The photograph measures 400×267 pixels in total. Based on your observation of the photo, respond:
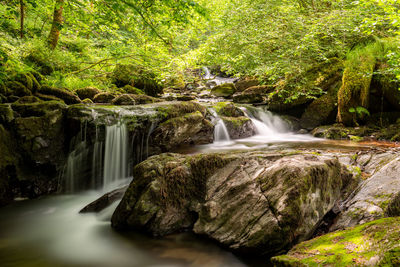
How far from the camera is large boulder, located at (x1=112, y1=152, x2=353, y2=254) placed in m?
2.98

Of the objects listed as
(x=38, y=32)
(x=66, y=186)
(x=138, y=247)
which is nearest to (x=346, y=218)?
(x=138, y=247)

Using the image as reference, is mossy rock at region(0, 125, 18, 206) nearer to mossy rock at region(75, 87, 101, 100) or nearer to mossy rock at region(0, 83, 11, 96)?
mossy rock at region(0, 83, 11, 96)

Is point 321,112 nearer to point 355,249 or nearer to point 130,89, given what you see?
point 130,89

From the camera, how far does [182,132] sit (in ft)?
23.1

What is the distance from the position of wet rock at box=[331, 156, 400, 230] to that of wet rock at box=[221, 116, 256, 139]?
5700mm

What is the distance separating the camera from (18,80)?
6.53 meters

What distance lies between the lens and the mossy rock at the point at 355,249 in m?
1.76

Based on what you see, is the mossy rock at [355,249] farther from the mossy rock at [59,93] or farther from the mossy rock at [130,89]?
the mossy rock at [130,89]

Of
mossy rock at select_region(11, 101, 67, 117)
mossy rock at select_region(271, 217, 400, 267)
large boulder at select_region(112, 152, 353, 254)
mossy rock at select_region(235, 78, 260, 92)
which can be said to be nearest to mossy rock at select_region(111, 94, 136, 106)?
mossy rock at select_region(11, 101, 67, 117)

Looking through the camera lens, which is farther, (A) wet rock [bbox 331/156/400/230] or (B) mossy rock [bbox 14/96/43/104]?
(B) mossy rock [bbox 14/96/43/104]

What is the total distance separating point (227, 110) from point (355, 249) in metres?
8.36

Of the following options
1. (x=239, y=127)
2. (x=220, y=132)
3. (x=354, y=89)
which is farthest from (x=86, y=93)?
(x=354, y=89)

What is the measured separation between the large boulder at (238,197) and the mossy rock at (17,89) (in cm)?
501

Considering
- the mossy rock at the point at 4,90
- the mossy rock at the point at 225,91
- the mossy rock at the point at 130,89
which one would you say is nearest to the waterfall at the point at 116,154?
the mossy rock at the point at 4,90
